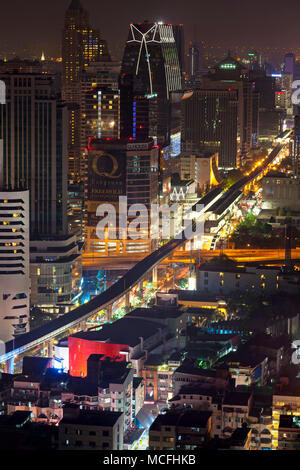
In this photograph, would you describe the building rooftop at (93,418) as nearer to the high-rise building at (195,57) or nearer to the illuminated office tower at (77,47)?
the illuminated office tower at (77,47)

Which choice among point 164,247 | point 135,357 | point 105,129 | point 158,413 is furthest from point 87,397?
point 105,129

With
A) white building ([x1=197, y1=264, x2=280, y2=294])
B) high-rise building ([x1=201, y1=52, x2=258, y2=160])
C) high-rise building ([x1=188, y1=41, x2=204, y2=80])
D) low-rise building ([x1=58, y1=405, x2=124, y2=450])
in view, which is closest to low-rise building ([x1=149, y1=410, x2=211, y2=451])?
low-rise building ([x1=58, y1=405, x2=124, y2=450])

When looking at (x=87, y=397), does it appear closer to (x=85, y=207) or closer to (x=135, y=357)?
(x=135, y=357)

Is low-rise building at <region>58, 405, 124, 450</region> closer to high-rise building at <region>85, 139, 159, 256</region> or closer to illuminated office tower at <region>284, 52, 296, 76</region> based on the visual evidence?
high-rise building at <region>85, 139, 159, 256</region>

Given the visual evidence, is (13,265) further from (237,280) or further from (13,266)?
(237,280)

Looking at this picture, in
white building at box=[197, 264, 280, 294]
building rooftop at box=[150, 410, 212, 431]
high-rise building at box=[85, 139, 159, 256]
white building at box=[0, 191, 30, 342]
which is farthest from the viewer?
high-rise building at box=[85, 139, 159, 256]

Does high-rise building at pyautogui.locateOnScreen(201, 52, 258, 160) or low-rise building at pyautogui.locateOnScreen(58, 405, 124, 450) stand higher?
high-rise building at pyautogui.locateOnScreen(201, 52, 258, 160)

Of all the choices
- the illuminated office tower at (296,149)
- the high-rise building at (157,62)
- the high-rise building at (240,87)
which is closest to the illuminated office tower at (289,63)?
the high-rise building at (240,87)
